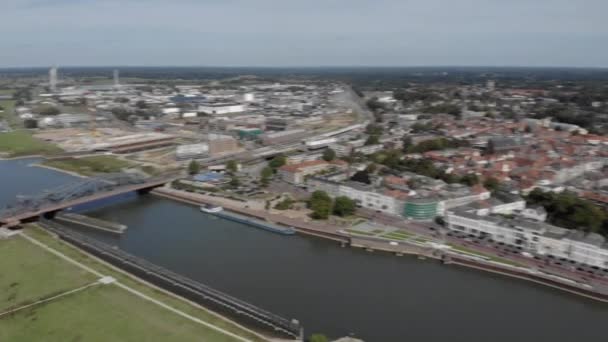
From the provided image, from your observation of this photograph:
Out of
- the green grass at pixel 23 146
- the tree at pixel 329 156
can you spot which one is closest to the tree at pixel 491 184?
the tree at pixel 329 156

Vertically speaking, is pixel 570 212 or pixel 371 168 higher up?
pixel 371 168

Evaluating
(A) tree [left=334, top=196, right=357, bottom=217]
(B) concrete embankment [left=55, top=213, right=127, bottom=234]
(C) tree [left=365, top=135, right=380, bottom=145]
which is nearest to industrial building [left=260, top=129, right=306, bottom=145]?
(C) tree [left=365, top=135, right=380, bottom=145]

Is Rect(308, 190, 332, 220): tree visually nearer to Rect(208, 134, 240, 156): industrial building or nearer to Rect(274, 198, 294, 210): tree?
Rect(274, 198, 294, 210): tree

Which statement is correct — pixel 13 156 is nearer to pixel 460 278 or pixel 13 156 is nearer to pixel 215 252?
pixel 215 252

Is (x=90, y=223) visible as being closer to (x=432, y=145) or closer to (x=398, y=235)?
(x=398, y=235)

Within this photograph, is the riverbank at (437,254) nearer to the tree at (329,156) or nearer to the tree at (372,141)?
the tree at (329,156)

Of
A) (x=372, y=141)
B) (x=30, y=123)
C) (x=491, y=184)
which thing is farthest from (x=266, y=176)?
(x=30, y=123)
